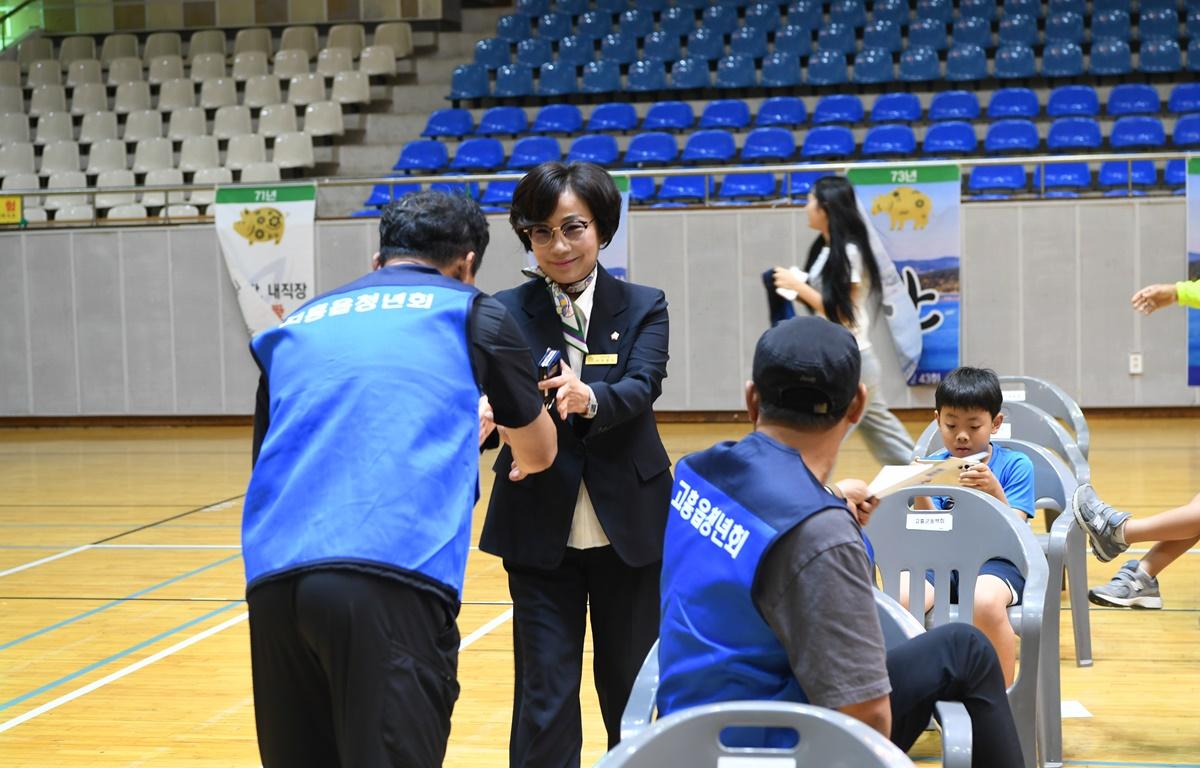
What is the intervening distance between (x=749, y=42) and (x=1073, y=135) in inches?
152

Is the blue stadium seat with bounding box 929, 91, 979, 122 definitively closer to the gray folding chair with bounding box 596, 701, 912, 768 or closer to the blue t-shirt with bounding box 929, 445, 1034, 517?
the blue t-shirt with bounding box 929, 445, 1034, 517

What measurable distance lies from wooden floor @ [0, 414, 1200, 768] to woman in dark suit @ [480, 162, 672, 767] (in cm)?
105

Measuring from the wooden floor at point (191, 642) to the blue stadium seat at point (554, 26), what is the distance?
319 inches

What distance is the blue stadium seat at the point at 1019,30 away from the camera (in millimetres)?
14094

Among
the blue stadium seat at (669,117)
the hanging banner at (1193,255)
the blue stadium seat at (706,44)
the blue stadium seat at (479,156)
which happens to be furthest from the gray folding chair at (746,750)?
the blue stadium seat at (706,44)

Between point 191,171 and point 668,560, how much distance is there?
47.3 feet

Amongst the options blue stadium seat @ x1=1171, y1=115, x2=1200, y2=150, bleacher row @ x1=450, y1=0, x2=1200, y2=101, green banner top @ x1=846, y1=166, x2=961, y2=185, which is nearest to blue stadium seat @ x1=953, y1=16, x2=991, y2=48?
bleacher row @ x1=450, y1=0, x2=1200, y2=101

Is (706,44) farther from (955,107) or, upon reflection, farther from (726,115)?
(955,107)

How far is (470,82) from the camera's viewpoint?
15.3 metres

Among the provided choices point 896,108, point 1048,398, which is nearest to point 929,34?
point 896,108

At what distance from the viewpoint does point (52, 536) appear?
772cm

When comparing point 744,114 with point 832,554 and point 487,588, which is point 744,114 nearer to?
point 487,588

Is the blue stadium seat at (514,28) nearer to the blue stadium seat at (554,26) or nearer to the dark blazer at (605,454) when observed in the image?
the blue stadium seat at (554,26)

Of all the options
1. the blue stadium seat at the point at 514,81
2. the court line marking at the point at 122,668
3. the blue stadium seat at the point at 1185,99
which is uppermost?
the blue stadium seat at the point at 514,81
